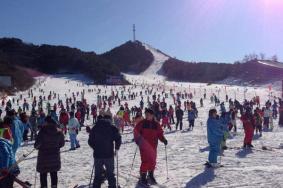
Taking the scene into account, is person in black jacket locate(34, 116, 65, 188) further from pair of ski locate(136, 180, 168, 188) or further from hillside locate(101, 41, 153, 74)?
hillside locate(101, 41, 153, 74)

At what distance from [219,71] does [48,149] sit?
107 metres

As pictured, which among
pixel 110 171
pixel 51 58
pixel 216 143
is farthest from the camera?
pixel 51 58

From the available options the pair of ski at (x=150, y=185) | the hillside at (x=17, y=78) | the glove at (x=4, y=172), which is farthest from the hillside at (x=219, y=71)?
the glove at (x=4, y=172)

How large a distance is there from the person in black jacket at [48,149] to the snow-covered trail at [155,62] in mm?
109345

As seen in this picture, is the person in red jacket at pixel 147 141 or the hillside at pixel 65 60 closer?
the person in red jacket at pixel 147 141

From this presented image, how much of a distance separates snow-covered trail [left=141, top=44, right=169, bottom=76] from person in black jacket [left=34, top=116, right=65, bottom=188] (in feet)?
359

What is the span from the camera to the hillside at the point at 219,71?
9431cm

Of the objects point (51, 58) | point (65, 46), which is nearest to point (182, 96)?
point (51, 58)

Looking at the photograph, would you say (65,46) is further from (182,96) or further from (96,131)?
(96,131)

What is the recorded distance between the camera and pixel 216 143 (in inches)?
424

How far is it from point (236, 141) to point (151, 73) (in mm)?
102296

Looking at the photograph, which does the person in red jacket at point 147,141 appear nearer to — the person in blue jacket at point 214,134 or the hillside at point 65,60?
the person in blue jacket at point 214,134

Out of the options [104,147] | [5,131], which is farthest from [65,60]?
[104,147]

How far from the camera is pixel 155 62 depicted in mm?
129875
